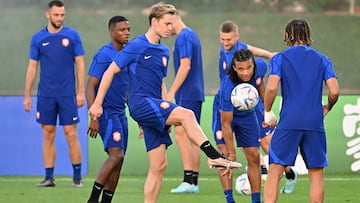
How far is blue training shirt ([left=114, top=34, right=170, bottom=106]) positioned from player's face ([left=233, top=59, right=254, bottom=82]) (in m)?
1.32

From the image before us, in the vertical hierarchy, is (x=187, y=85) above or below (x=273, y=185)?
above

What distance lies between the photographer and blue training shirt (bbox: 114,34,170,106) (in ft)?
34.5

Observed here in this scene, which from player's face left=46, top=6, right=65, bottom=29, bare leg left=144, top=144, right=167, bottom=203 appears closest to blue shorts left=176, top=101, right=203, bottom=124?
player's face left=46, top=6, right=65, bottom=29

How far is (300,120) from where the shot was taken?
33.2 ft

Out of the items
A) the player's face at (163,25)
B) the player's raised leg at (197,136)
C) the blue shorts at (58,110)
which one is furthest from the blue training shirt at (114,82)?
the blue shorts at (58,110)

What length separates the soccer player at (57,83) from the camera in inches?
587

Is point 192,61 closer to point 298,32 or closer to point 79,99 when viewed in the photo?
point 79,99

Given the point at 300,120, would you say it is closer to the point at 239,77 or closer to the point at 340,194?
the point at 239,77

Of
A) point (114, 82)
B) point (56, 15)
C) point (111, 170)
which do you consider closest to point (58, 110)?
point (56, 15)

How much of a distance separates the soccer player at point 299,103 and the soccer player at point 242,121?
1525 millimetres

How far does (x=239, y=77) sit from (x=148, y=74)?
1.57m

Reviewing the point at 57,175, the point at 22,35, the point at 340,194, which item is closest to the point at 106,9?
the point at 22,35

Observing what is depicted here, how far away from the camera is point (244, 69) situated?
1174 cm

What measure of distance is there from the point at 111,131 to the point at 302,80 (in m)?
2.51
